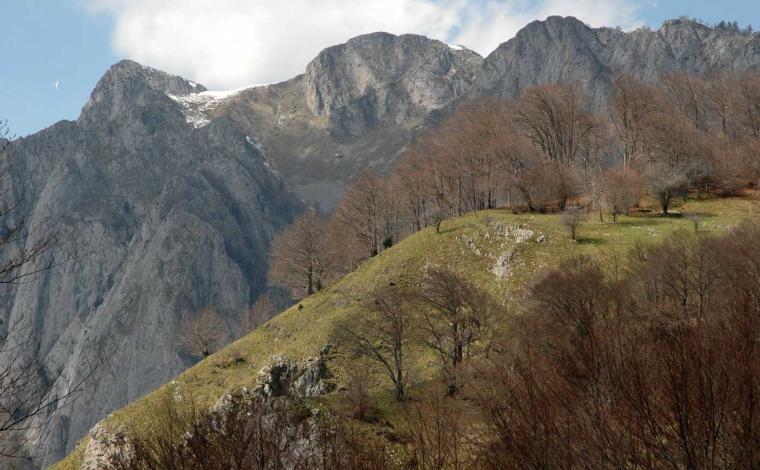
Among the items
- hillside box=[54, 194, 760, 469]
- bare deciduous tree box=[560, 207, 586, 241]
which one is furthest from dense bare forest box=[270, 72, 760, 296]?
bare deciduous tree box=[560, 207, 586, 241]

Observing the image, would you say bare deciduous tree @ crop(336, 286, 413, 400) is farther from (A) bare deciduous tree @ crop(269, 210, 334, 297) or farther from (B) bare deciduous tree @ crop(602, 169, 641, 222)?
(B) bare deciduous tree @ crop(602, 169, 641, 222)

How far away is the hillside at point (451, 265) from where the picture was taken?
41.7 m

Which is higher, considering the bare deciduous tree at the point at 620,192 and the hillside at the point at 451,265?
the bare deciduous tree at the point at 620,192

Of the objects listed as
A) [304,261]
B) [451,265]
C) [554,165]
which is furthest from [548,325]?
[304,261]

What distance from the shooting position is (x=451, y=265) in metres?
47.2

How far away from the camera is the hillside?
1640 inches

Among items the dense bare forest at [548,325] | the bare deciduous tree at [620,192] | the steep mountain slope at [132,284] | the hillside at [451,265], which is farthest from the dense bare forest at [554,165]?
the steep mountain slope at [132,284]

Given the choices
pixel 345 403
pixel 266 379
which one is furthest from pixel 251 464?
pixel 266 379

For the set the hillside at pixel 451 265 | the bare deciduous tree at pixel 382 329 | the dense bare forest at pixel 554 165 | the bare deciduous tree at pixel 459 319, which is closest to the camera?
the bare deciduous tree at pixel 459 319

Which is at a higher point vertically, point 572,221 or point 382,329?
point 572,221

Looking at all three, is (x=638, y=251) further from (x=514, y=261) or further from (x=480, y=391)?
(x=480, y=391)

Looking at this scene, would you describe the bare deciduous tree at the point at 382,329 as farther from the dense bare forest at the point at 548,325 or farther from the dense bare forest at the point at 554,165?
the dense bare forest at the point at 554,165

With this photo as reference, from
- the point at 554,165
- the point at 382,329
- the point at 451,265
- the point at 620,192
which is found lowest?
the point at 382,329

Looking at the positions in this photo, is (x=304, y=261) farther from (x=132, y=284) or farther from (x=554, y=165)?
(x=132, y=284)
